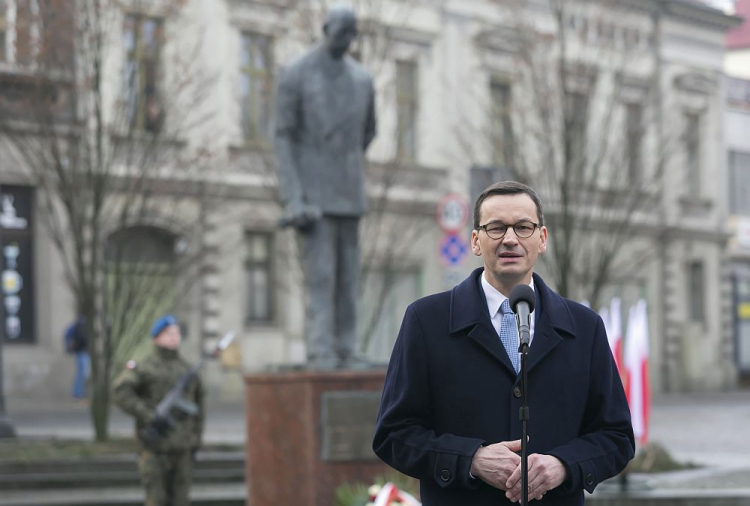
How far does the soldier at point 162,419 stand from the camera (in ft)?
35.3

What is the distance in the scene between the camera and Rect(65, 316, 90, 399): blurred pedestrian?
25922 millimetres

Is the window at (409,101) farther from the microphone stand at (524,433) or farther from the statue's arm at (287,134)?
the microphone stand at (524,433)

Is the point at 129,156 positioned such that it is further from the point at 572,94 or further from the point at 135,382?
the point at 572,94

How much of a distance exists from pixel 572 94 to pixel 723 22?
2009cm

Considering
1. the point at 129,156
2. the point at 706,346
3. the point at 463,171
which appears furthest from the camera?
the point at 706,346

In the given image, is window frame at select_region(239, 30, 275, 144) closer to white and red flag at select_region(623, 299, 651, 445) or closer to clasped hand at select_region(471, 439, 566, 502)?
white and red flag at select_region(623, 299, 651, 445)

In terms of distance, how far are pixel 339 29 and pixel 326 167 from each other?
99 centimetres

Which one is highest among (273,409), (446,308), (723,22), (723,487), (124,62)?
(723,22)

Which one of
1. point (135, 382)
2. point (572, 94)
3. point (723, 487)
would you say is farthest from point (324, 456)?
point (572, 94)

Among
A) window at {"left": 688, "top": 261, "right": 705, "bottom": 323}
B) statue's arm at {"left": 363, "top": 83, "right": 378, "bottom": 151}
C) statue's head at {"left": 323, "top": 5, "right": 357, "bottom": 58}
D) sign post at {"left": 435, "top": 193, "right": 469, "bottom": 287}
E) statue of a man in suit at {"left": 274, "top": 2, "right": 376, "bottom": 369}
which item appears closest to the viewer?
statue's head at {"left": 323, "top": 5, "right": 357, "bottom": 58}

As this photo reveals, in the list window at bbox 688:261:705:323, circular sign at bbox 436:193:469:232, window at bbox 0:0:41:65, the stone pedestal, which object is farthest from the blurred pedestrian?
window at bbox 688:261:705:323

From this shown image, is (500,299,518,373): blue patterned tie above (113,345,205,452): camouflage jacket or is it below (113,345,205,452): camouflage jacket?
above

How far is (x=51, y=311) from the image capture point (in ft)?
88.7

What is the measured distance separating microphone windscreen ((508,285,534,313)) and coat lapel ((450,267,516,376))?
158 mm
